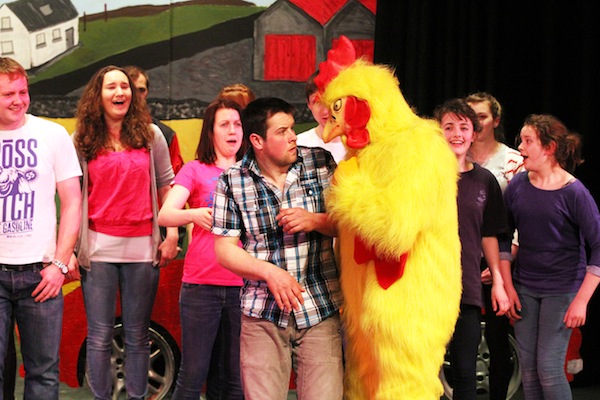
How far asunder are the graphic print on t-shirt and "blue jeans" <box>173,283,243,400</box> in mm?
783

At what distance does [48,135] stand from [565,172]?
2.19m

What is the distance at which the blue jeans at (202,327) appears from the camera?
3432mm

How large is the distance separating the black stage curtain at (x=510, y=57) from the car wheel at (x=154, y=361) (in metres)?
1.97

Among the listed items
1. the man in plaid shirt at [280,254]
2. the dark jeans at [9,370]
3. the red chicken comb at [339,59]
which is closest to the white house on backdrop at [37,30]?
the dark jeans at [9,370]

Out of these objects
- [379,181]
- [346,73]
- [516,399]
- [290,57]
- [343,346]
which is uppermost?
[290,57]

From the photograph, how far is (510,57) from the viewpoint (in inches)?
180

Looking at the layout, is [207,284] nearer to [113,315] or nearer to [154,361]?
[113,315]

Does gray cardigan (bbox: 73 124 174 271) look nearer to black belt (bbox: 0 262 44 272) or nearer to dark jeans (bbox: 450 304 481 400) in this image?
black belt (bbox: 0 262 44 272)

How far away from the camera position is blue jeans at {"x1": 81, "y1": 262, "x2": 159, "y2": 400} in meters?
3.47

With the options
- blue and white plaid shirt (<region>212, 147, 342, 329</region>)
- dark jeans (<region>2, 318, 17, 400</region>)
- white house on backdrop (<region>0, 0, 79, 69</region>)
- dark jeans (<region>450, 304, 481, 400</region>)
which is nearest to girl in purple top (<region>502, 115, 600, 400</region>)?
dark jeans (<region>450, 304, 481, 400</region>)

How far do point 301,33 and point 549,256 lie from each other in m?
2.09

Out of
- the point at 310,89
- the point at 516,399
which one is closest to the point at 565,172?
the point at 310,89

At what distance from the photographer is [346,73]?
8.55 ft

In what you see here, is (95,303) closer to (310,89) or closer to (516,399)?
(310,89)
